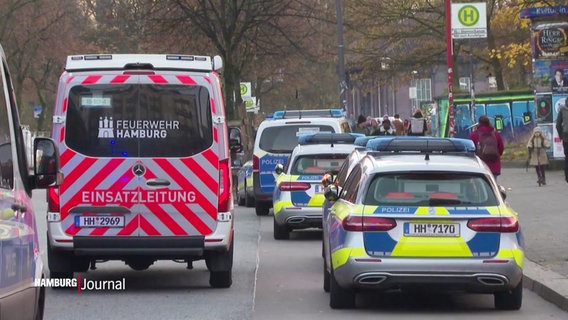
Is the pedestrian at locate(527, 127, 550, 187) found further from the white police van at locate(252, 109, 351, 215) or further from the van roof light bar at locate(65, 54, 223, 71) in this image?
the van roof light bar at locate(65, 54, 223, 71)

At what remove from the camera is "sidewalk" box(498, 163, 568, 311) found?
12.5 m

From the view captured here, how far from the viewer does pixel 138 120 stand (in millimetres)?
12305

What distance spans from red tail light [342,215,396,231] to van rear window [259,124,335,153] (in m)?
12.6

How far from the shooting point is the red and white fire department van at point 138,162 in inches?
482

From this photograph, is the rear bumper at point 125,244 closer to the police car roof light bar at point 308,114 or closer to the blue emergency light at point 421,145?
the blue emergency light at point 421,145

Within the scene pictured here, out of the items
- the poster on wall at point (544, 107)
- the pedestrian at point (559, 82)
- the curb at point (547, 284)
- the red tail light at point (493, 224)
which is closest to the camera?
the red tail light at point (493, 224)

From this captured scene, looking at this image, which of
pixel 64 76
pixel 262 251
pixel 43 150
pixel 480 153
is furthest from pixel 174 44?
pixel 43 150

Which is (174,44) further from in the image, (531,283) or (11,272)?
(11,272)

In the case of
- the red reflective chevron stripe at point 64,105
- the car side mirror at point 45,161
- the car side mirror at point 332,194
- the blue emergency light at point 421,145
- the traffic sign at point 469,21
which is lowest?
the car side mirror at point 332,194

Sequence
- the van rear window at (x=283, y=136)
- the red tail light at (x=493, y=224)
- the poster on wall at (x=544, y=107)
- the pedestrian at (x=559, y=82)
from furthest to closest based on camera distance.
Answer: the poster on wall at (x=544, y=107) → the pedestrian at (x=559, y=82) → the van rear window at (x=283, y=136) → the red tail light at (x=493, y=224)

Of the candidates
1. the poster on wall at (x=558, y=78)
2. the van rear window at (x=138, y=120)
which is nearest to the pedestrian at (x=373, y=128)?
the poster on wall at (x=558, y=78)

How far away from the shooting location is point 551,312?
11.3 m

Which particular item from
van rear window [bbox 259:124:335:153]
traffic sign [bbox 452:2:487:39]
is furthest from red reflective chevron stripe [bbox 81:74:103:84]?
traffic sign [bbox 452:2:487:39]

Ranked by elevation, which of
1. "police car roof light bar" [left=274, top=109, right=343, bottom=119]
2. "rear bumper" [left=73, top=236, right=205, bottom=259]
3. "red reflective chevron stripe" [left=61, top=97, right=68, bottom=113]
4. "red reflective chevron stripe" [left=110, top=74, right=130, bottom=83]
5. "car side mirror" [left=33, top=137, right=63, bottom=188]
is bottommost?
"rear bumper" [left=73, top=236, right=205, bottom=259]
